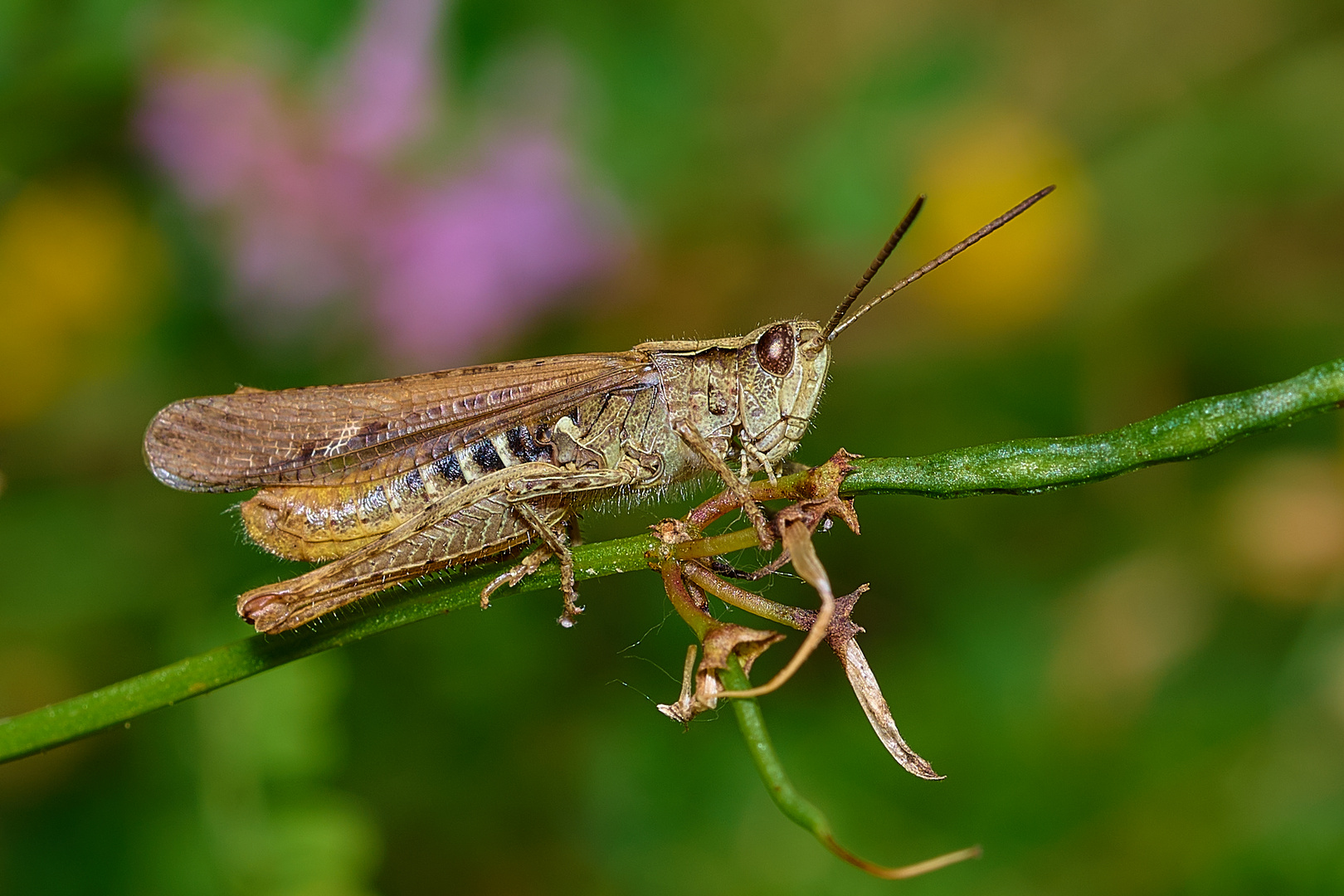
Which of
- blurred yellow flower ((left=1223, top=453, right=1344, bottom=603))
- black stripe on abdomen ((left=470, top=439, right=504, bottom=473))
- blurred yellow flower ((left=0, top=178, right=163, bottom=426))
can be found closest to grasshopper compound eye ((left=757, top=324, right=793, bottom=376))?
black stripe on abdomen ((left=470, top=439, right=504, bottom=473))

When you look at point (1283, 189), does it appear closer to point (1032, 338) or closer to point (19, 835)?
point (1032, 338)

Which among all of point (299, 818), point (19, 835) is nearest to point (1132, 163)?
point (299, 818)

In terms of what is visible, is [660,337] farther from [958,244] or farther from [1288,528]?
[1288,528]

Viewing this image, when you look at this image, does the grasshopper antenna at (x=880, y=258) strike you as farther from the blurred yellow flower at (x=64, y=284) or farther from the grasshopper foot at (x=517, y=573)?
the blurred yellow flower at (x=64, y=284)

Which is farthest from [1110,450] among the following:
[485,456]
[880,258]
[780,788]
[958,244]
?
[485,456]

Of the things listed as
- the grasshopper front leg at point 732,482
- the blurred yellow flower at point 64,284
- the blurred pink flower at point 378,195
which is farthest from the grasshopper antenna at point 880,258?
the blurred yellow flower at point 64,284

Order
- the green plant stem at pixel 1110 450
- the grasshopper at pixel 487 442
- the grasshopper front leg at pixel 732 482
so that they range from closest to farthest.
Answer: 1. the green plant stem at pixel 1110 450
2. the grasshopper front leg at pixel 732 482
3. the grasshopper at pixel 487 442
